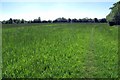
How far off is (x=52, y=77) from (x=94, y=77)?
1724 mm

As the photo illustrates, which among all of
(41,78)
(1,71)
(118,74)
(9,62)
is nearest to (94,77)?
(118,74)

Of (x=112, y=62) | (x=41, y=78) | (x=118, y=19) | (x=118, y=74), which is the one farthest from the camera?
(x=118, y=19)

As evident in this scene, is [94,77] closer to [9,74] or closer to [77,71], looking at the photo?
[77,71]

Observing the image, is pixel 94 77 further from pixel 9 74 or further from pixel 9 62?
pixel 9 62

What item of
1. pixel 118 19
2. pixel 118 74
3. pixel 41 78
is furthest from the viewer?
pixel 118 19

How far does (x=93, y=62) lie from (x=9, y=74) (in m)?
4.87

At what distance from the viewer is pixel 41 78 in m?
11.5

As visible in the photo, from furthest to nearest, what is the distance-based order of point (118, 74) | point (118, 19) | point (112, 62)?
point (118, 19), point (112, 62), point (118, 74)

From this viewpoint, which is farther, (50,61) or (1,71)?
(50,61)

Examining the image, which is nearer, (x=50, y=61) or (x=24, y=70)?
(x=24, y=70)

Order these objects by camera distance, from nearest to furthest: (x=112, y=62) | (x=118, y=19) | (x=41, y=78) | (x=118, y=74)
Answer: (x=41, y=78)
(x=118, y=74)
(x=112, y=62)
(x=118, y=19)

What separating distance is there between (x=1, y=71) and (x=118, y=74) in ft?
17.0

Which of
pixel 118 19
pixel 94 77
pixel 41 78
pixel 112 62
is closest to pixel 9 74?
pixel 41 78

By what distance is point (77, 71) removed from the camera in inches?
→ 506
